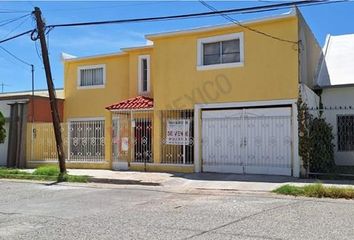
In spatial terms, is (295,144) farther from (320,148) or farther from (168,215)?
(168,215)

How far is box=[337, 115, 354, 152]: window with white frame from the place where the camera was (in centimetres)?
1955

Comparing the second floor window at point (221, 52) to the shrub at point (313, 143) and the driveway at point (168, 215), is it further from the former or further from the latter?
the driveway at point (168, 215)

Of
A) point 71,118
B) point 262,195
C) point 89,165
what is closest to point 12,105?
point 71,118

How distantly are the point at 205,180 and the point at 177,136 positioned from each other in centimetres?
307

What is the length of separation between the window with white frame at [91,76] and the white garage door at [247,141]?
Result: 7852mm

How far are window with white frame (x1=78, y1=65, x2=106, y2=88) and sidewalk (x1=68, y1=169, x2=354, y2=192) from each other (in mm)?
6876

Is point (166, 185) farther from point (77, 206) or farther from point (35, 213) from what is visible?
point (35, 213)

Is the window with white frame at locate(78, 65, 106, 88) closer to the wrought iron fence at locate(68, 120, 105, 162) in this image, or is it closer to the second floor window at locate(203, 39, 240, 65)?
the wrought iron fence at locate(68, 120, 105, 162)

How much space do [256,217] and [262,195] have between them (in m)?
3.54

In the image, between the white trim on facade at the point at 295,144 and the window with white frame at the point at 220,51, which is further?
the window with white frame at the point at 220,51

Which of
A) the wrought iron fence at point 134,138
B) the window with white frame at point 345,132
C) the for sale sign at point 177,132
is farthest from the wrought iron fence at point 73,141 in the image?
the window with white frame at point 345,132

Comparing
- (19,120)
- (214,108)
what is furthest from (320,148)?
(19,120)

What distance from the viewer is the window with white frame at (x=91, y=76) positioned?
930 inches

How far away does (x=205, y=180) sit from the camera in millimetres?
15680
